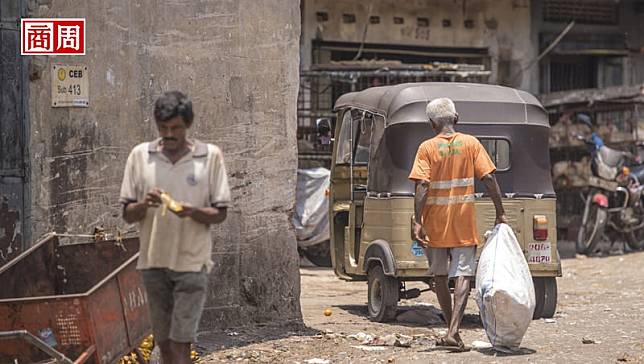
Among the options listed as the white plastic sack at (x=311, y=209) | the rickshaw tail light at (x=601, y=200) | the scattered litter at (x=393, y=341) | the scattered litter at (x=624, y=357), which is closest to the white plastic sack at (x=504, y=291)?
the scattered litter at (x=624, y=357)

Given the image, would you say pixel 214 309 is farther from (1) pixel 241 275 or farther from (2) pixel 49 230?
(2) pixel 49 230

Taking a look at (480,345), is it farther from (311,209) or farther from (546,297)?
(311,209)

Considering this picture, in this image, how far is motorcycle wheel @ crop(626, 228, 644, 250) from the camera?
1648 cm

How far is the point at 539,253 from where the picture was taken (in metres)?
9.62

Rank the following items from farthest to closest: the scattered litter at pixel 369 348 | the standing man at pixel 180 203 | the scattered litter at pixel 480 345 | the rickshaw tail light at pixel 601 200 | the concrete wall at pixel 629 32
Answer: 1. the concrete wall at pixel 629 32
2. the rickshaw tail light at pixel 601 200
3. the scattered litter at pixel 369 348
4. the scattered litter at pixel 480 345
5. the standing man at pixel 180 203

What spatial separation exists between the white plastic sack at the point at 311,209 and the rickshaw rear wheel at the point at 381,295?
4.72m

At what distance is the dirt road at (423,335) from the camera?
305 inches

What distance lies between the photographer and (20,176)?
25.3ft

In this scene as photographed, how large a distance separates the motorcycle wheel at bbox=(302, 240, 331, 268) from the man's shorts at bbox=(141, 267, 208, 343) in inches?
382

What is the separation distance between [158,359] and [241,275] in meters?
1.91

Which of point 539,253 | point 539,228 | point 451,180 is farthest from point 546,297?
point 451,180

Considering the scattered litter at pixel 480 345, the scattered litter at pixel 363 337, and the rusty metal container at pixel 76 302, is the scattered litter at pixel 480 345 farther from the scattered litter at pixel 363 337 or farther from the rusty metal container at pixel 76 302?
the rusty metal container at pixel 76 302

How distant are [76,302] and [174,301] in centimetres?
49

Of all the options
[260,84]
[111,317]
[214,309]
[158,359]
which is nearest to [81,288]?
[158,359]
